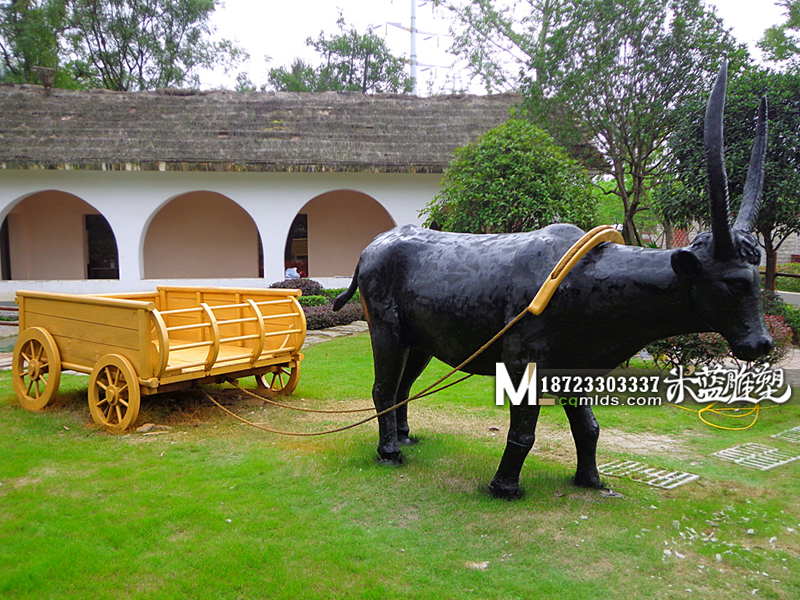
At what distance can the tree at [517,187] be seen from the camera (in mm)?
9250

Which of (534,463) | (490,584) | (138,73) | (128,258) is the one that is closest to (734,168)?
(534,463)

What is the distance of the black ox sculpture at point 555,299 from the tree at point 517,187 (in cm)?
527

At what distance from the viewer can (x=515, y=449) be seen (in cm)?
352

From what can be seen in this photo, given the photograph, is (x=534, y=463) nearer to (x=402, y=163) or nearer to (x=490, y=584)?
(x=490, y=584)

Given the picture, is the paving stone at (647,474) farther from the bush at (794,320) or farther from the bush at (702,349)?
the bush at (794,320)

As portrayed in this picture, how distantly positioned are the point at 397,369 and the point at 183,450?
1.91 m

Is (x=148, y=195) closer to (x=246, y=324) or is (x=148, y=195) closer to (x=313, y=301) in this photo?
(x=313, y=301)

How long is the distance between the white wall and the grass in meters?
9.96

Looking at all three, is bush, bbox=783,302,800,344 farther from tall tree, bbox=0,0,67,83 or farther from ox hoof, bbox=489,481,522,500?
tall tree, bbox=0,0,67,83

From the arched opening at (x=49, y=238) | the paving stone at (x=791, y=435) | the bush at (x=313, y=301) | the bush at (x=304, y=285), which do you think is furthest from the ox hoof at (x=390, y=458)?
the arched opening at (x=49, y=238)

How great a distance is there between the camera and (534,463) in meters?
4.36

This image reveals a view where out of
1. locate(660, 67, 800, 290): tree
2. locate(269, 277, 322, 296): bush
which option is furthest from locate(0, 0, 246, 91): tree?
locate(660, 67, 800, 290): tree

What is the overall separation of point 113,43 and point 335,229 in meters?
17.4

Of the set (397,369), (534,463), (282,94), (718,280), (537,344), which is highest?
(282,94)
